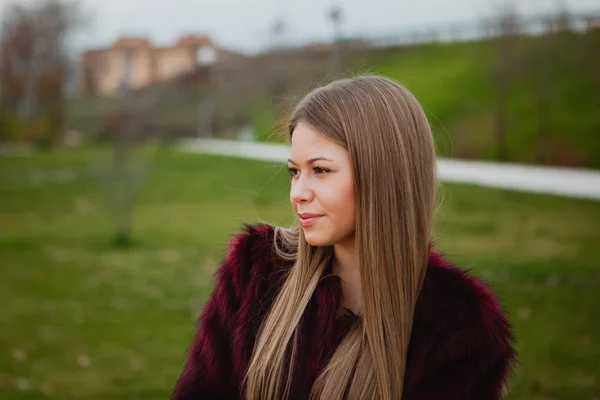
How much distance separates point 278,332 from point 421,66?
3303 cm

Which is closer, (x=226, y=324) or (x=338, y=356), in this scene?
(x=338, y=356)

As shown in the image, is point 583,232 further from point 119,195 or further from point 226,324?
point 226,324

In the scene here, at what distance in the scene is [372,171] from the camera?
6.84 feet

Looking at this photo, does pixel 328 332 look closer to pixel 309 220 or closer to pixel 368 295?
pixel 368 295

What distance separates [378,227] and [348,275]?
10.3 inches

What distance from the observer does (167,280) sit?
377 inches

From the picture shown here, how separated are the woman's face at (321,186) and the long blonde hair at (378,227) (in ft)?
0.09

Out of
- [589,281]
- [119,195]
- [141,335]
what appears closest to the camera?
[141,335]

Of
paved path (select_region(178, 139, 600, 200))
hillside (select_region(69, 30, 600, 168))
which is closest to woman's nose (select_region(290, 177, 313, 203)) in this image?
paved path (select_region(178, 139, 600, 200))

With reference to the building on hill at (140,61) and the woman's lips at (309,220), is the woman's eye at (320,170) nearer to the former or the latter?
the woman's lips at (309,220)

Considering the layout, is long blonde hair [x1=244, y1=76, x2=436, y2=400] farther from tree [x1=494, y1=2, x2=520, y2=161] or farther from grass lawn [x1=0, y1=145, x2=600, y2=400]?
tree [x1=494, y1=2, x2=520, y2=161]

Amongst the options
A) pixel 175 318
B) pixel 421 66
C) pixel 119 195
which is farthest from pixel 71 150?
pixel 175 318

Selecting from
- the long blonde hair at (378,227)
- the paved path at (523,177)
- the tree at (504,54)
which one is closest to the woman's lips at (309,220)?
the long blonde hair at (378,227)

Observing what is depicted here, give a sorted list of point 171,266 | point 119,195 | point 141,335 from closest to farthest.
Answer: point 141,335 → point 171,266 → point 119,195
